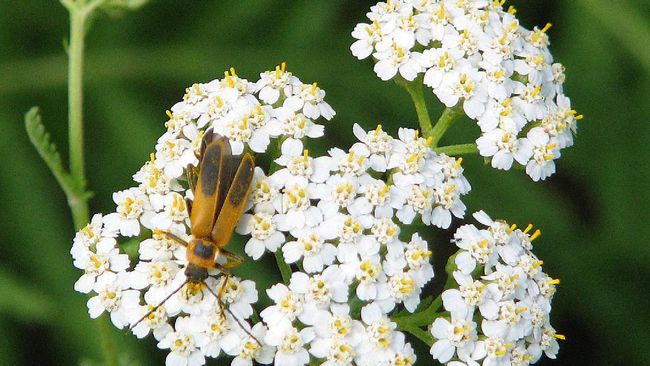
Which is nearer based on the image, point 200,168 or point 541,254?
point 200,168

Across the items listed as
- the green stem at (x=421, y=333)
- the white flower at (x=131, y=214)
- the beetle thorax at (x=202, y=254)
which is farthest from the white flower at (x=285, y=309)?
the white flower at (x=131, y=214)

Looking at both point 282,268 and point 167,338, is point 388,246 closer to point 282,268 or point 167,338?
point 282,268

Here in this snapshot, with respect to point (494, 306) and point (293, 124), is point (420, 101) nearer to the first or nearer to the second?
point (293, 124)

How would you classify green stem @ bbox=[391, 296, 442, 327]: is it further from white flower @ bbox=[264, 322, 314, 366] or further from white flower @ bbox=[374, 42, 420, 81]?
white flower @ bbox=[374, 42, 420, 81]

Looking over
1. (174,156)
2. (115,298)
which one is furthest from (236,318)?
(174,156)

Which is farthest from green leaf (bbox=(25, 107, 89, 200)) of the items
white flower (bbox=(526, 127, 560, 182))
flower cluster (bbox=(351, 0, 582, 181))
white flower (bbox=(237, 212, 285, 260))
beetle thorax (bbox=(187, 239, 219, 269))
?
white flower (bbox=(526, 127, 560, 182))

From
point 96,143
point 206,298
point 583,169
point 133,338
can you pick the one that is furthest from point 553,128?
point 96,143
